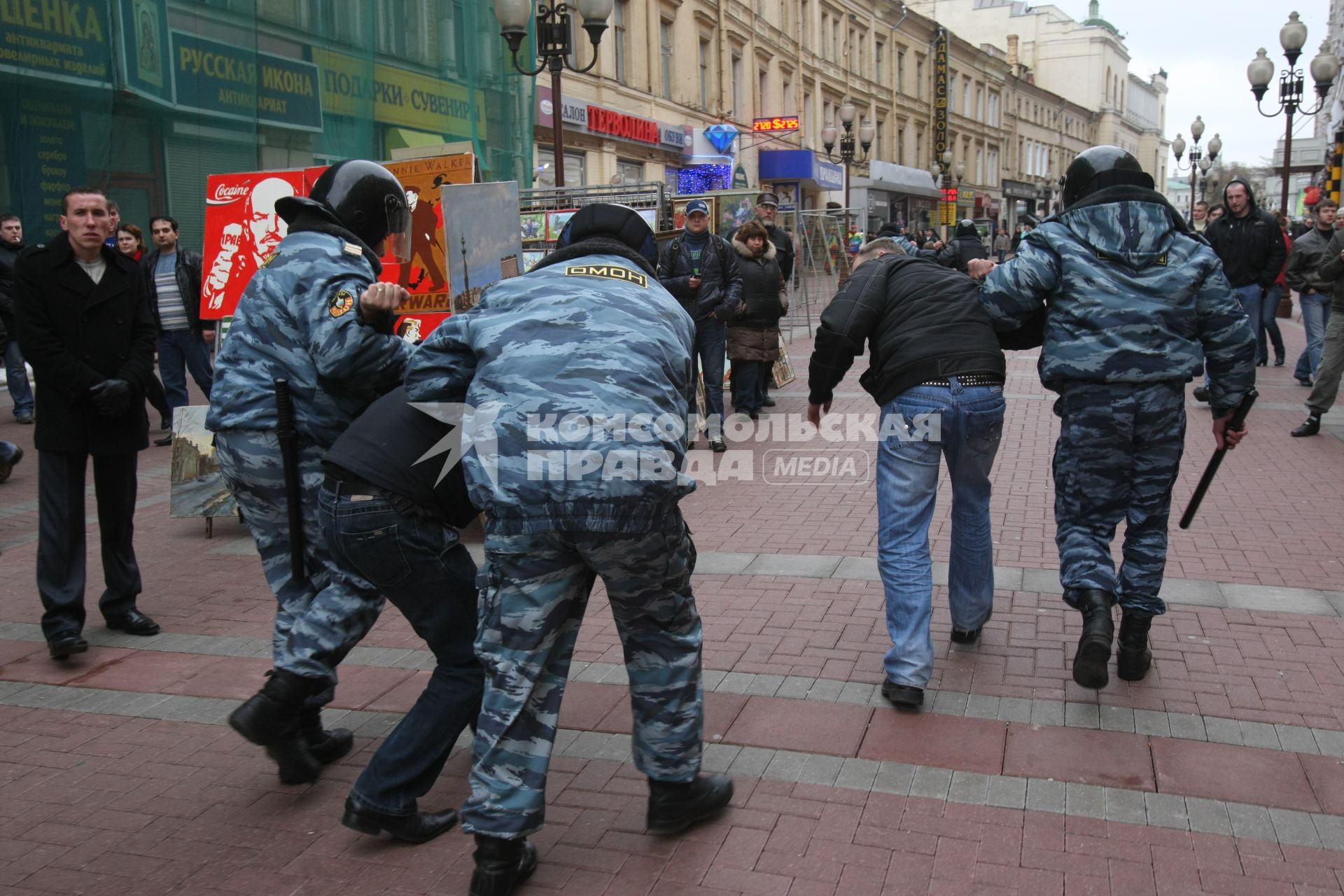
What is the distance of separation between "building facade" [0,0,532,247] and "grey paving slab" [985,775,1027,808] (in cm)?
956

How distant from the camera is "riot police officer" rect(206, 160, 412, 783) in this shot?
335 cm

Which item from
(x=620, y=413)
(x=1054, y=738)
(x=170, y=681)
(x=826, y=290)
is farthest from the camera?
(x=826, y=290)

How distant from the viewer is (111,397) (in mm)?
4816

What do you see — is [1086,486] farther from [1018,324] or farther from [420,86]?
[420,86]

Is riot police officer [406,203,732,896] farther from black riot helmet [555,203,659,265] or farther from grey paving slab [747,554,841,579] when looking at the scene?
grey paving slab [747,554,841,579]

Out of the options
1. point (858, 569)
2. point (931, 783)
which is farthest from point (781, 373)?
point (931, 783)

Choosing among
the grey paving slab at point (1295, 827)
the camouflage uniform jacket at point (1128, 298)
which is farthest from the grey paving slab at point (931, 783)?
the camouflage uniform jacket at point (1128, 298)

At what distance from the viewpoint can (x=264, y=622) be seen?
528cm

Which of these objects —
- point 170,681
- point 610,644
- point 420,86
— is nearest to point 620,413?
point 610,644

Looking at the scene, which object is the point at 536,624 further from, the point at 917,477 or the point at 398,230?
the point at 917,477

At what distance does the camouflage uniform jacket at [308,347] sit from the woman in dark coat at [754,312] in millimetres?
6498

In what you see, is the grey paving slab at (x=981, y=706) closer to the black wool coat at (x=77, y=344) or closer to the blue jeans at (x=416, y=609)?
the blue jeans at (x=416, y=609)

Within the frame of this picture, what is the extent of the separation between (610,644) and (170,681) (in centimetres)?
176

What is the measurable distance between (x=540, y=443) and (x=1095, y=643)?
223 centimetres
